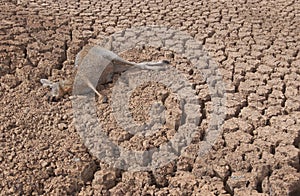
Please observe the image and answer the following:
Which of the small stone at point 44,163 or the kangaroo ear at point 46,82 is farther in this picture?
the kangaroo ear at point 46,82

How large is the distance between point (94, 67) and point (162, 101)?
510 mm

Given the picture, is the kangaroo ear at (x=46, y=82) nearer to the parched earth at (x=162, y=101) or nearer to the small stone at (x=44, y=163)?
the parched earth at (x=162, y=101)

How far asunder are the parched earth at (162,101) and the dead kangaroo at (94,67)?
0.06 m

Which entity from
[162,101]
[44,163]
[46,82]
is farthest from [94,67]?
[44,163]

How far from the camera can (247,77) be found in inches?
130

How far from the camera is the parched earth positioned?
8.34ft

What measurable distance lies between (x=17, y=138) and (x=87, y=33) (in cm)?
134

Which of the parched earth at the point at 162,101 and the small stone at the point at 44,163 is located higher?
the parched earth at the point at 162,101

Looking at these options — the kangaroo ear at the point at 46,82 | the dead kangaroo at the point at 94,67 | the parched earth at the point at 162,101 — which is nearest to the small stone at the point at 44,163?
the parched earth at the point at 162,101

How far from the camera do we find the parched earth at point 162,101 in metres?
2.54

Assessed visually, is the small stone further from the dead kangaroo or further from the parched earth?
the dead kangaroo

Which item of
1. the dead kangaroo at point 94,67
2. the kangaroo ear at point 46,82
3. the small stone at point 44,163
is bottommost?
the small stone at point 44,163

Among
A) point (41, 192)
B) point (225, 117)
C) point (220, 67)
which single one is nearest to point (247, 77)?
point (220, 67)

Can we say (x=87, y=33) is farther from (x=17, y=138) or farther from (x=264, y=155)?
(x=264, y=155)
